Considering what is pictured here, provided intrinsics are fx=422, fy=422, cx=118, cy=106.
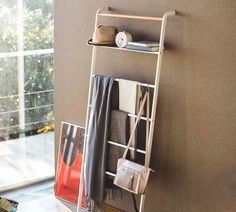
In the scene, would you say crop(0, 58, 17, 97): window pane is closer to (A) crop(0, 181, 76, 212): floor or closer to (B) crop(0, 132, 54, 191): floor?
(B) crop(0, 132, 54, 191): floor

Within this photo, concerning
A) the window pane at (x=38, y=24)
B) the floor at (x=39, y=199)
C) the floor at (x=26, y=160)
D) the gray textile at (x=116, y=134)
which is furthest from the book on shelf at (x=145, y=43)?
the floor at (x=26, y=160)

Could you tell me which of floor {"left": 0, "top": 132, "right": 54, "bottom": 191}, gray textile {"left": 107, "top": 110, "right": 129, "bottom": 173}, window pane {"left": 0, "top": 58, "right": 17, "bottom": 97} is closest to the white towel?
gray textile {"left": 107, "top": 110, "right": 129, "bottom": 173}

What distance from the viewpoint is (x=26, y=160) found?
14.1 feet

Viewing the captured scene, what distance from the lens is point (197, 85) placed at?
9.11 ft

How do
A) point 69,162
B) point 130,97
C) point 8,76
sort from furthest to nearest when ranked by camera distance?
1. point 8,76
2. point 69,162
3. point 130,97

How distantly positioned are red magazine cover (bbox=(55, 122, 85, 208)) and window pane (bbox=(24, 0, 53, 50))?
34.2 inches

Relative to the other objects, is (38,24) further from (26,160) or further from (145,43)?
(145,43)

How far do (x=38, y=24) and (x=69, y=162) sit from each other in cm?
136

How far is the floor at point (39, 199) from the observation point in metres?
3.70

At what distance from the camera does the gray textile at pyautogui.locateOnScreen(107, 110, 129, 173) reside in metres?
3.03

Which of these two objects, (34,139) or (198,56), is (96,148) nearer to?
(198,56)

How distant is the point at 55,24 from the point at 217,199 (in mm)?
2008

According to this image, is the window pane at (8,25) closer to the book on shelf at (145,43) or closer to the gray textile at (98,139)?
the gray textile at (98,139)

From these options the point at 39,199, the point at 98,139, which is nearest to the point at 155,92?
the point at 98,139
